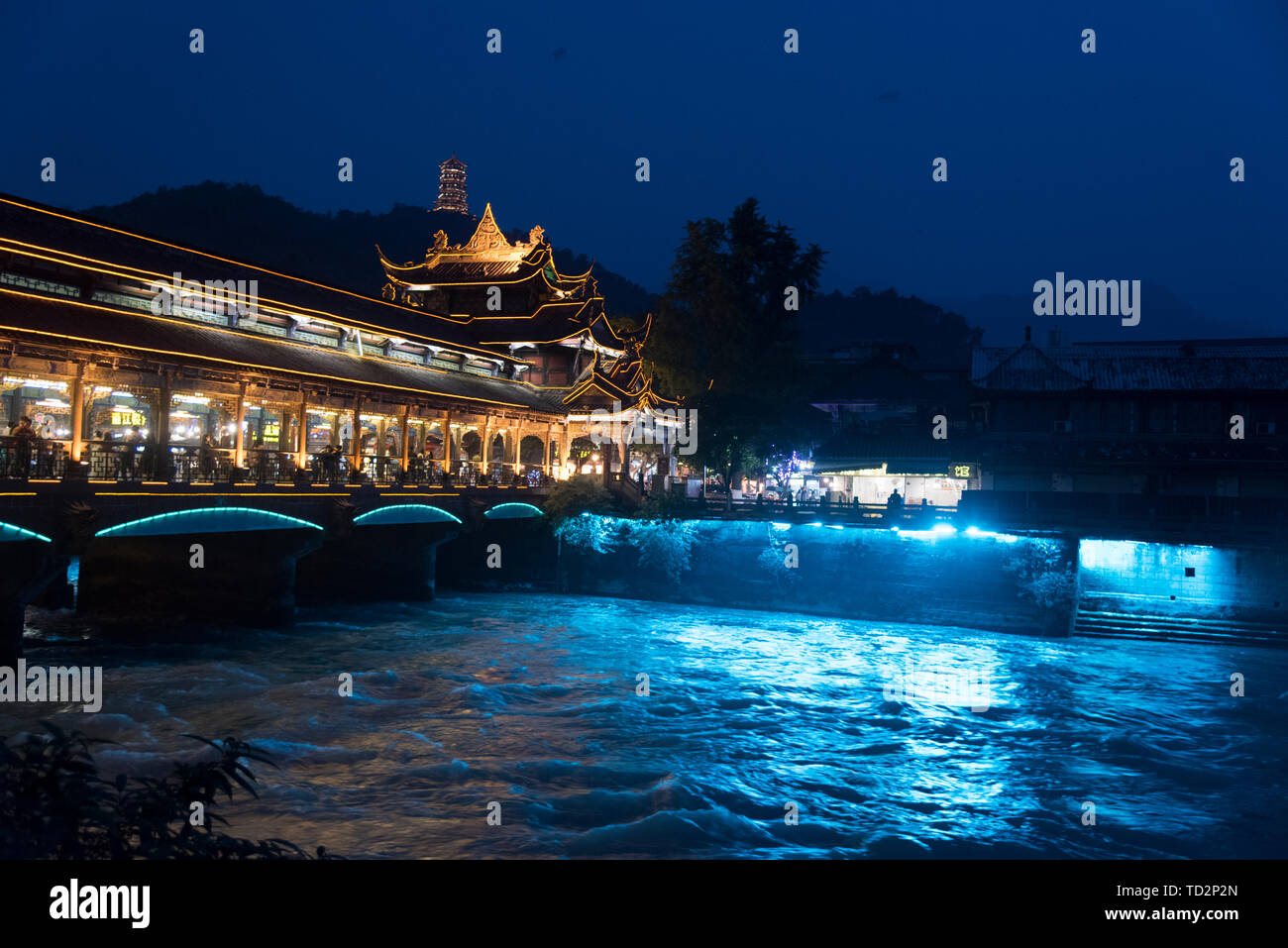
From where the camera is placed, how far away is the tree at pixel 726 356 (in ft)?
123

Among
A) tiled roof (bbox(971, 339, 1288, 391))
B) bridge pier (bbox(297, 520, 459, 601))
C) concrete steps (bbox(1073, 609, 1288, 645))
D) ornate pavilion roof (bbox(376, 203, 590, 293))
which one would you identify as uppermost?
ornate pavilion roof (bbox(376, 203, 590, 293))

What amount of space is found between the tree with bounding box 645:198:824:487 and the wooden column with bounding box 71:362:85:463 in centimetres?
2375

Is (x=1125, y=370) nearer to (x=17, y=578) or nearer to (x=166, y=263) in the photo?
(x=166, y=263)

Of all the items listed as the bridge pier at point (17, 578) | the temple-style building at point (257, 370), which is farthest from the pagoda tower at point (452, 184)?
the bridge pier at point (17, 578)

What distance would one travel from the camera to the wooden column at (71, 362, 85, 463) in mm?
18453

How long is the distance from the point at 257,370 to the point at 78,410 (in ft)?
15.7

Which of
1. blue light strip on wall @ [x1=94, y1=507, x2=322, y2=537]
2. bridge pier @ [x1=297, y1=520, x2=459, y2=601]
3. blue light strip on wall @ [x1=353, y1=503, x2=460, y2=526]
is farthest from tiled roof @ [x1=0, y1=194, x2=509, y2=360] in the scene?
bridge pier @ [x1=297, y1=520, x2=459, y2=601]

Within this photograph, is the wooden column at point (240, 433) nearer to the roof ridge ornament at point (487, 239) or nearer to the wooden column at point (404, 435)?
the wooden column at point (404, 435)

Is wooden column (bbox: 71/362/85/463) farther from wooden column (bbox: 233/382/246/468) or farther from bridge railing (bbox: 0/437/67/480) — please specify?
wooden column (bbox: 233/382/246/468)

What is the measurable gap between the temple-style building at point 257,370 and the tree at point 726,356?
1.83m
